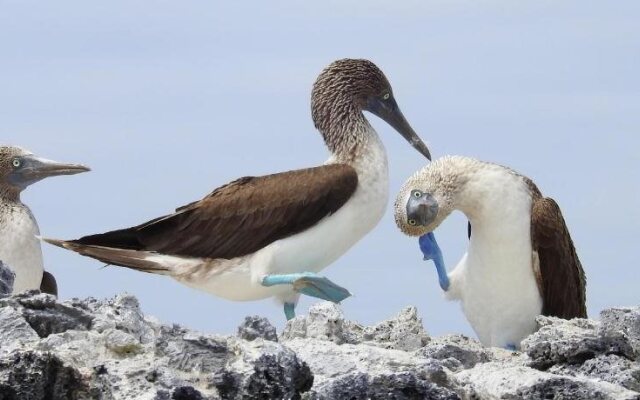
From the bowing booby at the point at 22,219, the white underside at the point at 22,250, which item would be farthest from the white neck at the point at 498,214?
the white underside at the point at 22,250

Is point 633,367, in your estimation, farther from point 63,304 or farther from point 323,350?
point 63,304

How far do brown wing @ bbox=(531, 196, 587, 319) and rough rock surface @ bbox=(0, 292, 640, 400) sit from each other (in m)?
3.06

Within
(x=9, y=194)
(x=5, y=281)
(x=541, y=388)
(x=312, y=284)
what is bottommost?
(x=5, y=281)

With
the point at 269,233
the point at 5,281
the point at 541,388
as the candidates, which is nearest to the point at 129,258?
the point at 269,233

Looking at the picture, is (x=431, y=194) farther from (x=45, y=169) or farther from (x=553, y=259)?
(x=45, y=169)

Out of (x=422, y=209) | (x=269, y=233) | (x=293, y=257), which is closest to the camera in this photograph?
(x=422, y=209)

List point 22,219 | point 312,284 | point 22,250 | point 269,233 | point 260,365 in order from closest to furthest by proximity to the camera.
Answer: point 260,365, point 312,284, point 269,233, point 22,250, point 22,219

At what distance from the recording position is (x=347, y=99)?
567 inches

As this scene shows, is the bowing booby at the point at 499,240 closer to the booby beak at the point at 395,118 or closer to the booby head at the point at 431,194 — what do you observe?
the booby head at the point at 431,194

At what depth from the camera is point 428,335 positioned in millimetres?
11234

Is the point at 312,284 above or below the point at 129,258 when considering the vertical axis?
above

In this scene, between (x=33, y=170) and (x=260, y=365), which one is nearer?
(x=260, y=365)

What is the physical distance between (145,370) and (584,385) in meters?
2.37

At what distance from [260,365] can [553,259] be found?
238 inches
